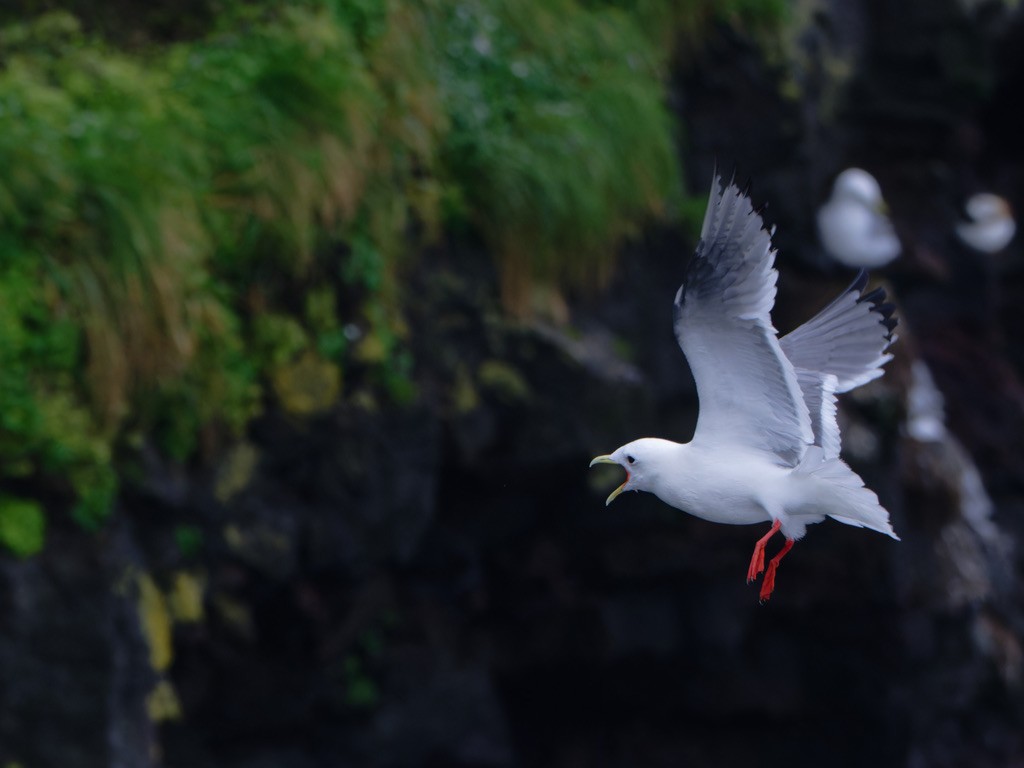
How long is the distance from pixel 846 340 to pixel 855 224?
4700 mm

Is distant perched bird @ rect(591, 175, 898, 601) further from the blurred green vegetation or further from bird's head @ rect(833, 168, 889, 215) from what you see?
bird's head @ rect(833, 168, 889, 215)

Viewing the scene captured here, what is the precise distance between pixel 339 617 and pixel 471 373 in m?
1.24

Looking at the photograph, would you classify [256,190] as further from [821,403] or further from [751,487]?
[751,487]

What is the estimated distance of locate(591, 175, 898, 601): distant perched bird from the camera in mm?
3557

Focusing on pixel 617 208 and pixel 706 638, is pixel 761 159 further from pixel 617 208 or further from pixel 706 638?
pixel 706 638

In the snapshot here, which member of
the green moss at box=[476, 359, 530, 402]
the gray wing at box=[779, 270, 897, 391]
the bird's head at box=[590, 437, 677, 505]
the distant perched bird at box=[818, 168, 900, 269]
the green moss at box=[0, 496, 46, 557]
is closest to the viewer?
the bird's head at box=[590, 437, 677, 505]

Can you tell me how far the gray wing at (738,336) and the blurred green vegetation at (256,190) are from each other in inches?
90.0

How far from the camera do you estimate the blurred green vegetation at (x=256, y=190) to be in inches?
197

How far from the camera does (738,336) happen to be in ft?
11.9

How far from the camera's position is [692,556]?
766 cm

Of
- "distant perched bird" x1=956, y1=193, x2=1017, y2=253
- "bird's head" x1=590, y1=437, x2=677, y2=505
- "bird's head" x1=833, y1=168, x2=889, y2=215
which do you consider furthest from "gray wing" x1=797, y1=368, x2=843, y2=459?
"distant perched bird" x1=956, y1=193, x2=1017, y2=253

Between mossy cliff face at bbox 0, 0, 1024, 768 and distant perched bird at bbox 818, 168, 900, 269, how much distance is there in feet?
0.68

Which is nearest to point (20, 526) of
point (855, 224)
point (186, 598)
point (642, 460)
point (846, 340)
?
point (186, 598)

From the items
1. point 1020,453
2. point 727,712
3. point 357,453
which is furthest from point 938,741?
point 357,453
